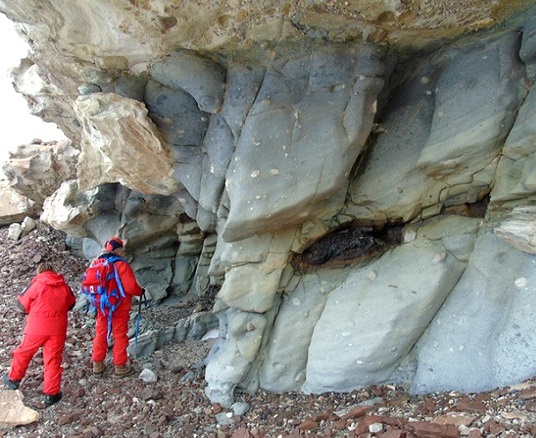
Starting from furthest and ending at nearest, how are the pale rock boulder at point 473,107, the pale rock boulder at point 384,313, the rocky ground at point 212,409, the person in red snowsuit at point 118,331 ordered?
the person in red snowsuit at point 118,331, the pale rock boulder at point 384,313, the pale rock boulder at point 473,107, the rocky ground at point 212,409

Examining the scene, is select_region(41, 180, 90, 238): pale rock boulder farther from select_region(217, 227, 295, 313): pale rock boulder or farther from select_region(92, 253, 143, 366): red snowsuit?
select_region(217, 227, 295, 313): pale rock boulder

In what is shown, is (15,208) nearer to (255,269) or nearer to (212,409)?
(255,269)

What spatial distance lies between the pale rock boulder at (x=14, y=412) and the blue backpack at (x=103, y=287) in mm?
1203

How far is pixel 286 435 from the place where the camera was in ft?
14.5

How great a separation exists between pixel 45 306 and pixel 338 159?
3588 millimetres

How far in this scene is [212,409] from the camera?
534 centimetres

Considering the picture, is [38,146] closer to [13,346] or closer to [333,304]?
A: [13,346]

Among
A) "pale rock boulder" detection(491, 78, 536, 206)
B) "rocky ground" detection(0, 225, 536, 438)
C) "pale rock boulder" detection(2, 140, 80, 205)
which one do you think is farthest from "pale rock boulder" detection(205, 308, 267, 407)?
"pale rock boulder" detection(2, 140, 80, 205)

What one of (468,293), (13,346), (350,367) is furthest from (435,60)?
(13,346)

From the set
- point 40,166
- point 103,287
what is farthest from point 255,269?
point 40,166

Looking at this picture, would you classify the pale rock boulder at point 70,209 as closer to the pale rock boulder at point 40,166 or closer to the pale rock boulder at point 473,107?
the pale rock boulder at point 40,166

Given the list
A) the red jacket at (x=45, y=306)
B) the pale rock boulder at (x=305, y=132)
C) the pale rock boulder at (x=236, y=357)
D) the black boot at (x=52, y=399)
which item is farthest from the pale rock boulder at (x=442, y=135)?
the black boot at (x=52, y=399)

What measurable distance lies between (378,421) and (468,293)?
5.45 ft

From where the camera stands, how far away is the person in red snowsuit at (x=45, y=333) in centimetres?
546
